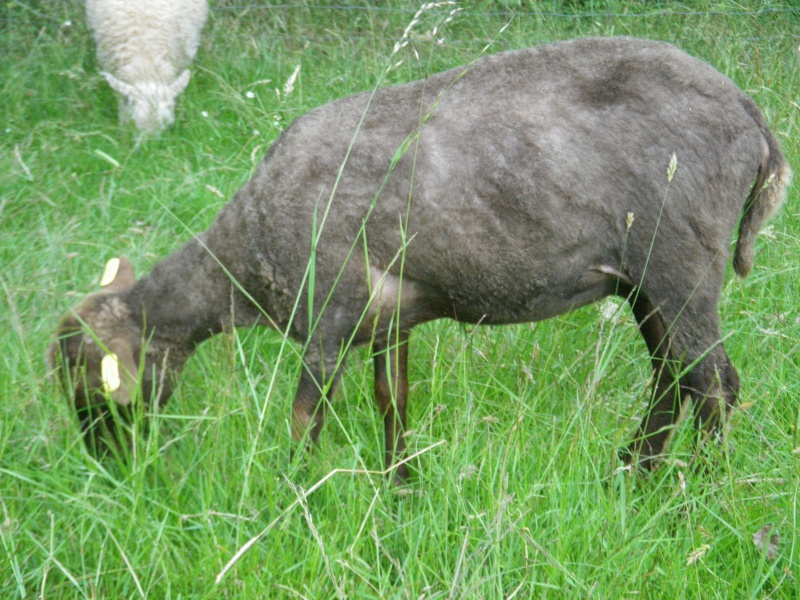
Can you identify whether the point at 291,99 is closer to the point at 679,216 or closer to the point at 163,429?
the point at 163,429

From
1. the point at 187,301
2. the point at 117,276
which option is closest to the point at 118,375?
the point at 187,301

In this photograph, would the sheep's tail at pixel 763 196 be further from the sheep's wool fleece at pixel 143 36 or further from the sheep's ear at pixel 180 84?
the sheep's wool fleece at pixel 143 36

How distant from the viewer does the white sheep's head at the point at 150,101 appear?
5859 mm

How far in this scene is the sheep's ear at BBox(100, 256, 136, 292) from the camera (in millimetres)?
3484

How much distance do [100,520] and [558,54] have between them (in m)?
1.94

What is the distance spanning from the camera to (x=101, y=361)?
3.29 meters

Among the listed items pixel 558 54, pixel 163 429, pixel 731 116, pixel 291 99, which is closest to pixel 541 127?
pixel 558 54

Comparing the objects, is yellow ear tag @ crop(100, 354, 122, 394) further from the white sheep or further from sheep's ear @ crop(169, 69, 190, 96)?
sheep's ear @ crop(169, 69, 190, 96)

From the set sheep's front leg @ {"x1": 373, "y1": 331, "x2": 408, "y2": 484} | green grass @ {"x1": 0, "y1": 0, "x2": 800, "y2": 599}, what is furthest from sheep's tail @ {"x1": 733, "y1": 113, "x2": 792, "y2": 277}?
sheep's front leg @ {"x1": 373, "y1": 331, "x2": 408, "y2": 484}

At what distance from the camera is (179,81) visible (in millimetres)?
6086

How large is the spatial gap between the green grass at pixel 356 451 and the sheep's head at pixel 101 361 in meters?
0.08

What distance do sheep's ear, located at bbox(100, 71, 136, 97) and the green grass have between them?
0.26 meters

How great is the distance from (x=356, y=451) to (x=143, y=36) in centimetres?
411

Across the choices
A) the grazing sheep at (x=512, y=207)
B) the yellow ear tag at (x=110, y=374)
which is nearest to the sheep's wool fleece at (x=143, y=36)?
the grazing sheep at (x=512, y=207)
